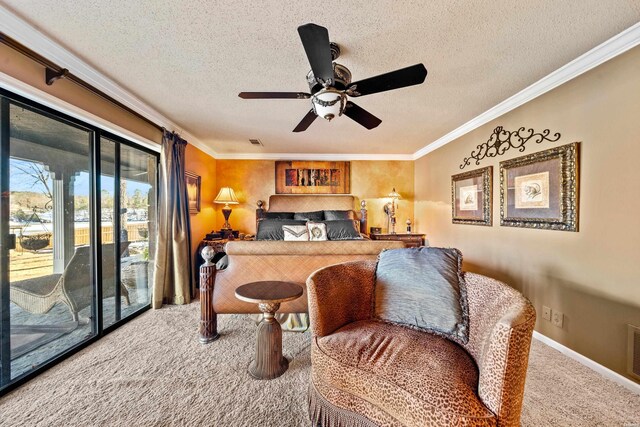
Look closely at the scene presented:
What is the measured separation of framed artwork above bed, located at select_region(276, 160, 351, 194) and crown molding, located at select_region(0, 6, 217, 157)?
2.46 metres

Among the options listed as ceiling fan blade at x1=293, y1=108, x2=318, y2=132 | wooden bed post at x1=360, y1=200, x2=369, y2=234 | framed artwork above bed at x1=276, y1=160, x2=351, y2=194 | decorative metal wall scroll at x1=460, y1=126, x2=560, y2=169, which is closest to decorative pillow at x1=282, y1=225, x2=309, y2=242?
framed artwork above bed at x1=276, y1=160, x2=351, y2=194

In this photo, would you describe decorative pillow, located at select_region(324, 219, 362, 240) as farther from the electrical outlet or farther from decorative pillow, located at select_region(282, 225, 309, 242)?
the electrical outlet

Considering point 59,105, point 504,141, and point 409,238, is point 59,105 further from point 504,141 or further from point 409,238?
point 409,238

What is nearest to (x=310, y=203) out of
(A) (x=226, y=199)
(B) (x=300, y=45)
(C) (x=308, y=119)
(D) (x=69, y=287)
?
(A) (x=226, y=199)

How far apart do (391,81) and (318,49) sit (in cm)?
58

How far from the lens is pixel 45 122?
1.94 meters

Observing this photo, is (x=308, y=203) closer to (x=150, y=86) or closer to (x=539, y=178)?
(x=150, y=86)

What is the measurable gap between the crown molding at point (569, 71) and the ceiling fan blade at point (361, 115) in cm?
160

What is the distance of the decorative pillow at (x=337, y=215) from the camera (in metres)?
4.80

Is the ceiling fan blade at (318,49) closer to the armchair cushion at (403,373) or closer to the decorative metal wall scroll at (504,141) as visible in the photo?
the armchair cushion at (403,373)

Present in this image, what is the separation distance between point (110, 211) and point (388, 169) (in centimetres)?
461

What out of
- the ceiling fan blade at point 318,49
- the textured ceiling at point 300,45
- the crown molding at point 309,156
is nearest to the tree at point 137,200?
the textured ceiling at point 300,45

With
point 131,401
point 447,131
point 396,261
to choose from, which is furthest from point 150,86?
point 447,131

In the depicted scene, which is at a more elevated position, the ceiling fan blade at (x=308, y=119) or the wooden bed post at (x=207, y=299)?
the ceiling fan blade at (x=308, y=119)
